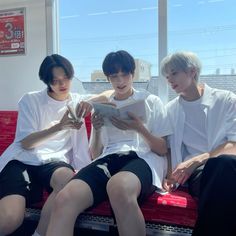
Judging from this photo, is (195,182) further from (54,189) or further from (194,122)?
(54,189)

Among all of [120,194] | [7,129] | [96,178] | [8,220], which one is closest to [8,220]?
[8,220]

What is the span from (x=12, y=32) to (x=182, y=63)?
1.71m

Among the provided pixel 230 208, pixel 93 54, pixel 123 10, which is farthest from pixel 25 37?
pixel 230 208

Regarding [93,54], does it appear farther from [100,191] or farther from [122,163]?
[100,191]

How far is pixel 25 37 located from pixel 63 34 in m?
0.34

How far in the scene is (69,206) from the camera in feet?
5.11

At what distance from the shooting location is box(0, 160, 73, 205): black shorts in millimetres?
1856

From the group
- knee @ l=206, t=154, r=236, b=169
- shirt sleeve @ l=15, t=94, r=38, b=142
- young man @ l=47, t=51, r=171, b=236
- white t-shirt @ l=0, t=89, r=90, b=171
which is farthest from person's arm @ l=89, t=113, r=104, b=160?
knee @ l=206, t=154, r=236, b=169

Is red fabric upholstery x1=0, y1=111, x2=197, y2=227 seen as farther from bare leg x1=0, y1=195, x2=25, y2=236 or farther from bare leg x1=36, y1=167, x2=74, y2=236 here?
bare leg x1=0, y1=195, x2=25, y2=236

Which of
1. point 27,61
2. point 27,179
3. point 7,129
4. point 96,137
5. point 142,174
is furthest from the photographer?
point 27,61

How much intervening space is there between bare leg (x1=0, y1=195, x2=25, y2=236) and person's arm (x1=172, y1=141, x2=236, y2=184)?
2.74ft

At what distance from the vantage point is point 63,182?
183 cm

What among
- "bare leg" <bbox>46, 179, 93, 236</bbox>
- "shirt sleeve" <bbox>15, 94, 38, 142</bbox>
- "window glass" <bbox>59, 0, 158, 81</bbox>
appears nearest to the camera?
"bare leg" <bbox>46, 179, 93, 236</bbox>

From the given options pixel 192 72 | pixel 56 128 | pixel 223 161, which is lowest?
pixel 223 161
